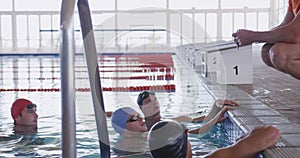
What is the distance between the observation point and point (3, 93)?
707 cm

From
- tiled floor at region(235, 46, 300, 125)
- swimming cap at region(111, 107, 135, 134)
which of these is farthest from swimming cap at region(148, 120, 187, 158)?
swimming cap at region(111, 107, 135, 134)

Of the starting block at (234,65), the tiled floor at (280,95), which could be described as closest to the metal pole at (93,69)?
the tiled floor at (280,95)

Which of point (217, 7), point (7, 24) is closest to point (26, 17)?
point (7, 24)

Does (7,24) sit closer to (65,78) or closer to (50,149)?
(50,149)

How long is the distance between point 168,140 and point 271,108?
1646 millimetres

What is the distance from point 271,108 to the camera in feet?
11.6

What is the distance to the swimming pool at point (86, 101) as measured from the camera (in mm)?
3561

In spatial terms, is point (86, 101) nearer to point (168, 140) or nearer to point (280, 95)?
point (280, 95)

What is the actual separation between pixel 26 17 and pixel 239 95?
61.0 ft

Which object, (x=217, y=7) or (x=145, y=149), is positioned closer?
(x=145, y=149)

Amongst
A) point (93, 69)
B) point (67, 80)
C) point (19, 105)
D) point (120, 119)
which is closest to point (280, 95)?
point (120, 119)

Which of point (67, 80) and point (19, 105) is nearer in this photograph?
point (67, 80)

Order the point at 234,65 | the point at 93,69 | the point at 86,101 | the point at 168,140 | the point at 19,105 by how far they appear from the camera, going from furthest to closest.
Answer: the point at 234,65, the point at 86,101, the point at 19,105, the point at 168,140, the point at 93,69

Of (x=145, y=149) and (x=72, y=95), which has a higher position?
(x=72, y=95)
